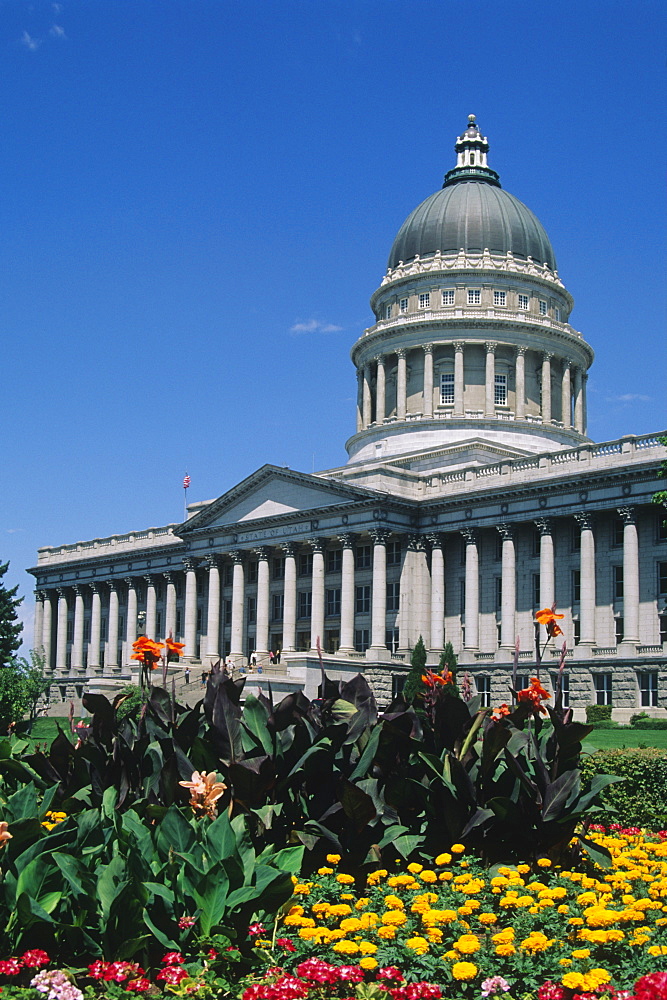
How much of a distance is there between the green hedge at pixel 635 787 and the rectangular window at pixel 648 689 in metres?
37.1

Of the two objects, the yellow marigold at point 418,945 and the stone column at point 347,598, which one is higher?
the stone column at point 347,598

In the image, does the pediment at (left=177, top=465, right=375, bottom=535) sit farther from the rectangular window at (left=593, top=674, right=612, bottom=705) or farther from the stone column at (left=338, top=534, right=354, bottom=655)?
the rectangular window at (left=593, top=674, right=612, bottom=705)

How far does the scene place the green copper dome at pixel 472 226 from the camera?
99.4 metres

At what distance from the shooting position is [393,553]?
259ft

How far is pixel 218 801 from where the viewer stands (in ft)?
45.4

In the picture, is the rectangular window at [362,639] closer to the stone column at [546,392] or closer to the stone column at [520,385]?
the stone column at [520,385]

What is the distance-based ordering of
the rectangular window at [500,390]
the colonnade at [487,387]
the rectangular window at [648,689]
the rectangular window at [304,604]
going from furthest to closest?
the rectangular window at [500,390], the colonnade at [487,387], the rectangular window at [304,604], the rectangular window at [648,689]

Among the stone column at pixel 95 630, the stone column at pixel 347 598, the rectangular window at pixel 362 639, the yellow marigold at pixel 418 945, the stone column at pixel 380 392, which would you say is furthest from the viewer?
the stone column at pixel 95 630

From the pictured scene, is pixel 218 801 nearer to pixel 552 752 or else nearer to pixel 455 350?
pixel 552 752

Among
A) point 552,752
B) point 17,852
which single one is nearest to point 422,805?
point 552,752

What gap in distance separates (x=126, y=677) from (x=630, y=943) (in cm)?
9029

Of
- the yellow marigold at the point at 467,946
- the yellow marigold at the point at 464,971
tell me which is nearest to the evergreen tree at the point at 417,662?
the yellow marigold at the point at 467,946

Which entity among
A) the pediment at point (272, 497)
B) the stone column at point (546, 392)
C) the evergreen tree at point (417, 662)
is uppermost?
the stone column at point (546, 392)

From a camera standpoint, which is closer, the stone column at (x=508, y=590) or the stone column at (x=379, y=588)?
the stone column at (x=508, y=590)
